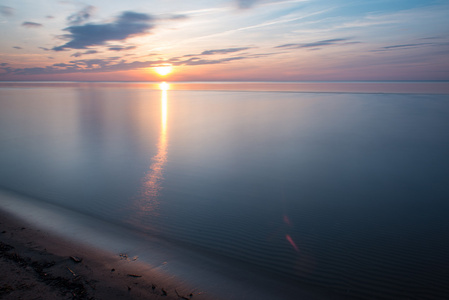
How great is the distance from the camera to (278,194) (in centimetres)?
592

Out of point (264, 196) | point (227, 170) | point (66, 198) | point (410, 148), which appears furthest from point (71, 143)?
point (410, 148)

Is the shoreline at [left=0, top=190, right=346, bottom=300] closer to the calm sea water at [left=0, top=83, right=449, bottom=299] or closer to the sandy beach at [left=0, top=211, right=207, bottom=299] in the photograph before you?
the sandy beach at [left=0, top=211, right=207, bottom=299]

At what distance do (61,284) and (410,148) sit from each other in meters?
10.8

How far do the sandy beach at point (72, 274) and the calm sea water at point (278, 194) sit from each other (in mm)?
869

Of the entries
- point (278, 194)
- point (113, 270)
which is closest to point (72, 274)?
point (113, 270)

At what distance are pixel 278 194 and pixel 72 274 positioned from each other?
400 cm

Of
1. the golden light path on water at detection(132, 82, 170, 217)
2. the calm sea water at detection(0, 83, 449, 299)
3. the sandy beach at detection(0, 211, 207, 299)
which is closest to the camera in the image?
the sandy beach at detection(0, 211, 207, 299)

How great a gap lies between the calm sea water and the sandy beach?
869 mm

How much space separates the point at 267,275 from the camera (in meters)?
3.50

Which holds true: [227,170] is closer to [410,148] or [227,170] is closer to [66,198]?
[66,198]

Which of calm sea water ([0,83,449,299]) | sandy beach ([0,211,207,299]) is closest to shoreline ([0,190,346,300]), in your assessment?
sandy beach ([0,211,207,299])

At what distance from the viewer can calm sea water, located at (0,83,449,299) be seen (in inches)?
146

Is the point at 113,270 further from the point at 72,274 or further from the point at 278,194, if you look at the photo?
the point at 278,194

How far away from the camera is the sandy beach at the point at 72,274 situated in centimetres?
282
